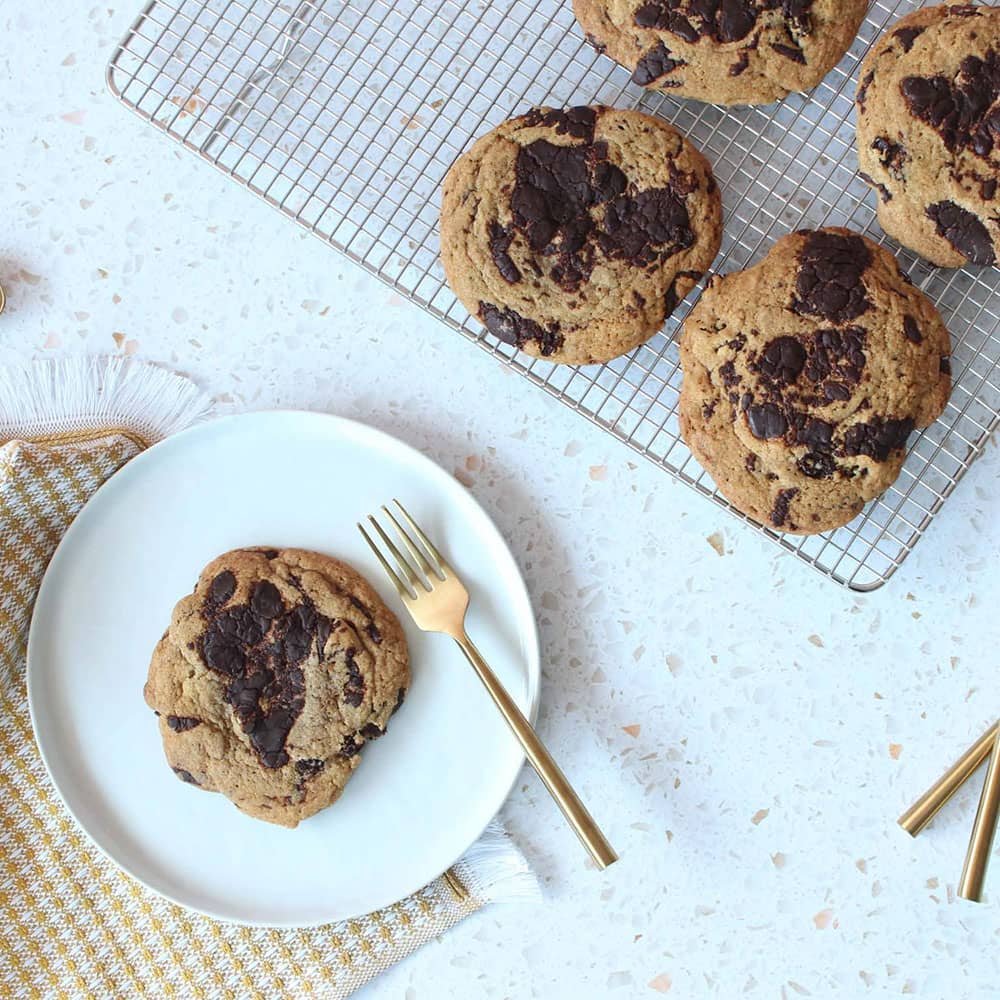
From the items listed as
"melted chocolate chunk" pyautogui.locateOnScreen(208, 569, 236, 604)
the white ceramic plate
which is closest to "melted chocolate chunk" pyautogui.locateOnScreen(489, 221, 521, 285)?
the white ceramic plate

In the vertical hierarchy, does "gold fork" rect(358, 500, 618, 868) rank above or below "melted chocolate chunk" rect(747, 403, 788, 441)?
below

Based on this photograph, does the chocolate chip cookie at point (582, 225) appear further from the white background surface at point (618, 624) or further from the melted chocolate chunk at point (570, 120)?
the white background surface at point (618, 624)

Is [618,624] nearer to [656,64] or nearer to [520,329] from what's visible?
[520,329]

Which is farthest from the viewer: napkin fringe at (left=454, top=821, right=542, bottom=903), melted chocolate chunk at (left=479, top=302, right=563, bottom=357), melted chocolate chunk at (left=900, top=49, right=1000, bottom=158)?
napkin fringe at (left=454, top=821, right=542, bottom=903)

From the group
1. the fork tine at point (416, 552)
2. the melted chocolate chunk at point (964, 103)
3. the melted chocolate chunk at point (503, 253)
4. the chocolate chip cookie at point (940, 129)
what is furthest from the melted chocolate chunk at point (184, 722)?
the melted chocolate chunk at point (964, 103)

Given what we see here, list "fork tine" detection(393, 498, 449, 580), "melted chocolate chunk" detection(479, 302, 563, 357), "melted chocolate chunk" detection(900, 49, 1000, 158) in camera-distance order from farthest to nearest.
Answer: "fork tine" detection(393, 498, 449, 580)
"melted chocolate chunk" detection(479, 302, 563, 357)
"melted chocolate chunk" detection(900, 49, 1000, 158)

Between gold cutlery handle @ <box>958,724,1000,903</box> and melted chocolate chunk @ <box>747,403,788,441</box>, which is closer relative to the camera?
melted chocolate chunk @ <box>747,403,788,441</box>

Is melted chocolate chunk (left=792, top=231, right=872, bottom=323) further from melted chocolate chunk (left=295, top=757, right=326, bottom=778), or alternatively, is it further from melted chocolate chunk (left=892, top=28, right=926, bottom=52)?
melted chocolate chunk (left=295, top=757, right=326, bottom=778)

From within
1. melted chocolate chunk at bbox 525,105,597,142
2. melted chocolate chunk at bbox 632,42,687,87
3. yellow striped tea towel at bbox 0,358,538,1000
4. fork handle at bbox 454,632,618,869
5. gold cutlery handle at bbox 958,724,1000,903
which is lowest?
yellow striped tea towel at bbox 0,358,538,1000
